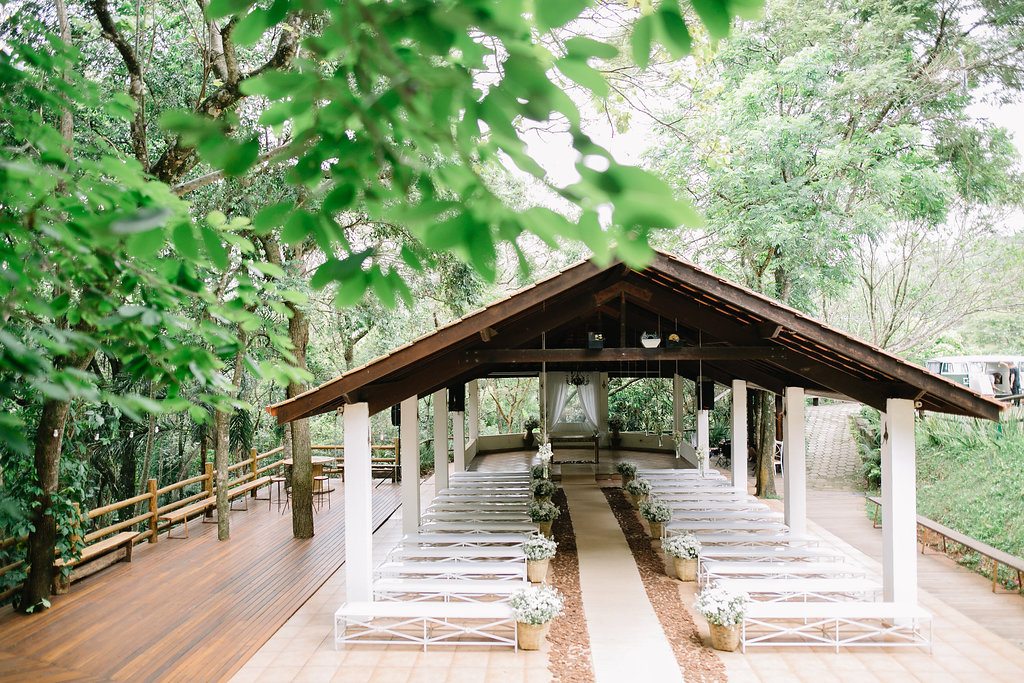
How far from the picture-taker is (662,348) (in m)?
7.21

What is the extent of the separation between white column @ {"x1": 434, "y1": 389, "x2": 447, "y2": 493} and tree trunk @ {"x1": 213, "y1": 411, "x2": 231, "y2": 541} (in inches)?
126

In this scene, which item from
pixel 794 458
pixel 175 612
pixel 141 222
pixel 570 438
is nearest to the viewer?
pixel 141 222

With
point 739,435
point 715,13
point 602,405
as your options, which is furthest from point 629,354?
point 602,405

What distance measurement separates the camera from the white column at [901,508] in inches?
238

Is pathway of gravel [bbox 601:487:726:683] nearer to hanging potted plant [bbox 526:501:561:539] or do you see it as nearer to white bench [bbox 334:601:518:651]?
hanging potted plant [bbox 526:501:561:539]

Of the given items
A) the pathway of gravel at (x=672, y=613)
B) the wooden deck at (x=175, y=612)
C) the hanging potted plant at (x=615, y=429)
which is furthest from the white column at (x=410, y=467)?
the hanging potted plant at (x=615, y=429)

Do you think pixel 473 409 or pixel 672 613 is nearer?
pixel 672 613

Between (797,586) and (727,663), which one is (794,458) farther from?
(727,663)

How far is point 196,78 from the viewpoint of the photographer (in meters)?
7.93

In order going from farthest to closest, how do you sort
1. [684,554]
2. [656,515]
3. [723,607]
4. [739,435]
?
1. [739,435]
2. [656,515]
3. [684,554]
4. [723,607]

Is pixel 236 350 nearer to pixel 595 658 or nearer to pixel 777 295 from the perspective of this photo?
pixel 595 658

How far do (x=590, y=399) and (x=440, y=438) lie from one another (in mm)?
6702

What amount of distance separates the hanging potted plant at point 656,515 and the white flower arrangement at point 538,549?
86.1 inches

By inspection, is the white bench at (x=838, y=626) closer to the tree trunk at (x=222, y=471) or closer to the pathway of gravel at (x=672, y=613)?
the pathway of gravel at (x=672, y=613)
